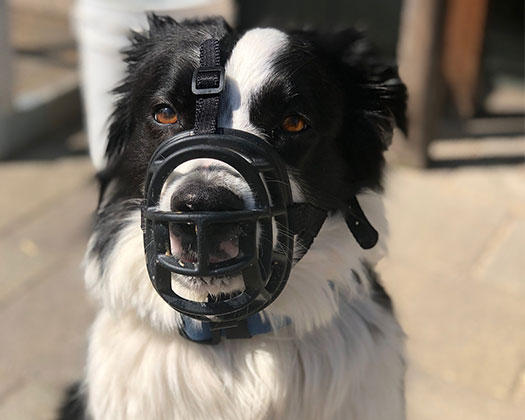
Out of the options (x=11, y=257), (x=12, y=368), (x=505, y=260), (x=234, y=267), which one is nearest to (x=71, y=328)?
(x=12, y=368)

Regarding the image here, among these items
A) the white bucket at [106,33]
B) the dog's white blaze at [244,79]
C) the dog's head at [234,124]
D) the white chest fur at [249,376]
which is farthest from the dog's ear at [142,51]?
the white bucket at [106,33]

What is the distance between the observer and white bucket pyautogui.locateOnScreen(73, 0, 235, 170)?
154 inches

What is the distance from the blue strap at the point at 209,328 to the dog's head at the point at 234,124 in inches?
2.4

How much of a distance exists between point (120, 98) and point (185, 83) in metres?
0.42

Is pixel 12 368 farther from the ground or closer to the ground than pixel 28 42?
closer to the ground

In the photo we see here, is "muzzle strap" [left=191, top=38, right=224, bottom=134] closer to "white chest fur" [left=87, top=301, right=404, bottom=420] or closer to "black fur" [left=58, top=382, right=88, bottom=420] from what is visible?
"white chest fur" [left=87, top=301, right=404, bottom=420]

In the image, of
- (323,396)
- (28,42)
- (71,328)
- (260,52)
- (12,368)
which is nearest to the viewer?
(260,52)

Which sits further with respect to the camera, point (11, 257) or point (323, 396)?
point (11, 257)

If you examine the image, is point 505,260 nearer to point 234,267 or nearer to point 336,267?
point 336,267

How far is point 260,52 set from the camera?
1.88 metres

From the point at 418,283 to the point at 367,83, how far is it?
5.31 feet

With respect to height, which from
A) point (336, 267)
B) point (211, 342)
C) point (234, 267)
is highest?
point (234, 267)

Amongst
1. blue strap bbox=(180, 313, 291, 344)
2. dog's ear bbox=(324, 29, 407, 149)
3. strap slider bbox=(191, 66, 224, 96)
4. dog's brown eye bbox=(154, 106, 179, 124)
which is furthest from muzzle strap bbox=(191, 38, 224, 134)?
blue strap bbox=(180, 313, 291, 344)

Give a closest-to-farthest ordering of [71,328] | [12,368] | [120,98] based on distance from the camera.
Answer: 1. [120,98]
2. [12,368]
3. [71,328]
